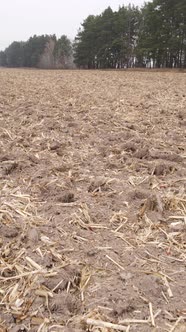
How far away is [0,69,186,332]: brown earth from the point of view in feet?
5.83

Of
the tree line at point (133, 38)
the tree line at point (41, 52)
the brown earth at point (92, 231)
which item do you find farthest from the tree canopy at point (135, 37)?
the brown earth at point (92, 231)

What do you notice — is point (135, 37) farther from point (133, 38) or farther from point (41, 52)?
point (41, 52)

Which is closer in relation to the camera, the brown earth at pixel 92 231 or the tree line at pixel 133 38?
the brown earth at pixel 92 231

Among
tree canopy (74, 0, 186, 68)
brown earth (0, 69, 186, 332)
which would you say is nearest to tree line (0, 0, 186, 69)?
tree canopy (74, 0, 186, 68)

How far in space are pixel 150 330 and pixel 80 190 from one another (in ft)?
5.28

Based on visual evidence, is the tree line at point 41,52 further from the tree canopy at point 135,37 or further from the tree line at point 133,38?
the tree canopy at point 135,37

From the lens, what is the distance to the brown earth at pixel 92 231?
1.78 m

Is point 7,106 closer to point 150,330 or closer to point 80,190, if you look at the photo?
point 80,190

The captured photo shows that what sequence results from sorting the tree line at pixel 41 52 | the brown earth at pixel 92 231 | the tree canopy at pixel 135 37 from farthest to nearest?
1. the tree line at pixel 41 52
2. the tree canopy at pixel 135 37
3. the brown earth at pixel 92 231

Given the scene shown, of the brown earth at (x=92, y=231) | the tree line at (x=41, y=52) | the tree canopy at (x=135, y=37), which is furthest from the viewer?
the tree line at (x=41, y=52)

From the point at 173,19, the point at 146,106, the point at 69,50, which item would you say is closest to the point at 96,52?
the point at 173,19

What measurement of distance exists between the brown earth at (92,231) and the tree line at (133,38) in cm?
3086

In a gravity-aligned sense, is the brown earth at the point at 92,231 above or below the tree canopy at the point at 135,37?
below

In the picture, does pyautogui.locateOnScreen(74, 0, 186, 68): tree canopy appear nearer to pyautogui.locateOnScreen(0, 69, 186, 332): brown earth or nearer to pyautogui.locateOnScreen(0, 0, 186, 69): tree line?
pyautogui.locateOnScreen(0, 0, 186, 69): tree line
